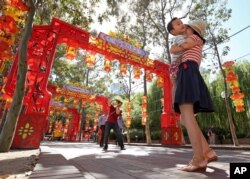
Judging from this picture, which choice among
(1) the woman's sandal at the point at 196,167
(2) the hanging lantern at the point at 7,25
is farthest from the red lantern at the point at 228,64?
(1) the woman's sandal at the point at 196,167

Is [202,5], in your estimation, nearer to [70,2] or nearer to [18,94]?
[70,2]

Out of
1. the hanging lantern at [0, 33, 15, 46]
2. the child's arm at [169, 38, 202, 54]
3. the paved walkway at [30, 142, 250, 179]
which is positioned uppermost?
the hanging lantern at [0, 33, 15, 46]

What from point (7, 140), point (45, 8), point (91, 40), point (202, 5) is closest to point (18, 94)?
point (7, 140)

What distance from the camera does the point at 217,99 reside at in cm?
2016

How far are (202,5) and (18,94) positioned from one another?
13.3m

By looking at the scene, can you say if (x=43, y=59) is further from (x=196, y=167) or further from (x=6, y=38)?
(x=196, y=167)

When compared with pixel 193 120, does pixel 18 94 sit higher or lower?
higher

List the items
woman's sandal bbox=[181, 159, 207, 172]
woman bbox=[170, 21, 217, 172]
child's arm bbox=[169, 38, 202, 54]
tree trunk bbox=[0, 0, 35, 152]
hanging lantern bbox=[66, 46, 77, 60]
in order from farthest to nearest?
1. hanging lantern bbox=[66, 46, 77, 60]
2. tree trunk bbox=[0, 0, 35, 152]
3. child's arm bbox=[169, 38, 202, 54]
4. woman bbox=[170, 21, 217, 172]
5. woman's sandal bbox=[181, 159, 207, 172]

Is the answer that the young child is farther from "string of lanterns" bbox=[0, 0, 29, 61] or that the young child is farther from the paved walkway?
"string of lanterns" bbox=[0, 0, 29, 61]

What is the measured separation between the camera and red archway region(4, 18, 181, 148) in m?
6.83

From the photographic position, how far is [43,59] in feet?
25.4

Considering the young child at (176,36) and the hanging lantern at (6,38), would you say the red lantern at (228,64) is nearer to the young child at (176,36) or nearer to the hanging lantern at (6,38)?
the hanging lantern at (6,38)

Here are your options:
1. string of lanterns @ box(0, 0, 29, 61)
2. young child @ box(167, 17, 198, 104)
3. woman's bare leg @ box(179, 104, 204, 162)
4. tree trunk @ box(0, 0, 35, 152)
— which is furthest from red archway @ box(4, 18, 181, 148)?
woman's bare leg @ box(179, 104, 204, 162)

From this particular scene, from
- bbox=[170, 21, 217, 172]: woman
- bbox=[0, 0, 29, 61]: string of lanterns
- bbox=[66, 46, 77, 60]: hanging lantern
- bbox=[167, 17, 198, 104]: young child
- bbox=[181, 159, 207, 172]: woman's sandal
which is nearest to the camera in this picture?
bbox=[181, 159, 207, 172]: woman's sandal
